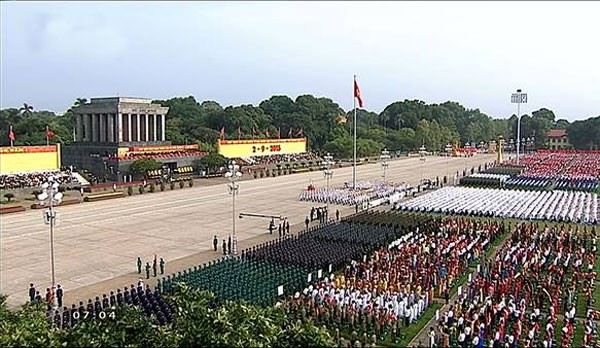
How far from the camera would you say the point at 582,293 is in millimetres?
19406

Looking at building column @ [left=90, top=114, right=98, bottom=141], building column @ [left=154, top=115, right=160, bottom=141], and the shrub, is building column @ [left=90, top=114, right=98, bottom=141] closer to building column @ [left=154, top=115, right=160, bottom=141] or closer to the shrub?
building column @ [left=154, top=115, right=160, bottom=141]

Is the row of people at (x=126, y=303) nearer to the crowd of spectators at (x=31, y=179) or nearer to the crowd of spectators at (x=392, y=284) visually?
the crowd of spectators at (x=392, y=284)

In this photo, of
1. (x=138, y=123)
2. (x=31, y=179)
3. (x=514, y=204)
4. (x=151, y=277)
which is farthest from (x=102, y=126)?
(x=151, y=277)

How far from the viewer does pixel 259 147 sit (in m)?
74.4

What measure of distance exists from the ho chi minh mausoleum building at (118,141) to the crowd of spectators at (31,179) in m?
6.20

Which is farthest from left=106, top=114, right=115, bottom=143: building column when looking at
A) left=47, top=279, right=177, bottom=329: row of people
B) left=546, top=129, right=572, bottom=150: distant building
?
left=546, top=129, right=572, bottom=150: distant building

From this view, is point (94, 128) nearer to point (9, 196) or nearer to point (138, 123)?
point (138, 123)

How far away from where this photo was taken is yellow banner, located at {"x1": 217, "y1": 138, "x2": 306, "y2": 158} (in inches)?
2682

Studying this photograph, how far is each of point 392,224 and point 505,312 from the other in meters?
14.8

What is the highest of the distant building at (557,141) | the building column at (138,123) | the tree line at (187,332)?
the building column at (138,123)

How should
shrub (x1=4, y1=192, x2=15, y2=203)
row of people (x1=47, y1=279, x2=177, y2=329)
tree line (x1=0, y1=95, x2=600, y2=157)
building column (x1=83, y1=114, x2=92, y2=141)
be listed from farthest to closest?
tree line (x1=0, y1=95, x2=600, y2=157) → building column (x1=83, y1=114, x2=92, y2=141) → shrub (x1=4, y1=192, x2=15, y2=203) → row of people (x1=47, y1=279, x2=177, y2=329)

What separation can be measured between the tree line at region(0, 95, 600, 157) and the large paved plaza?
2433 centimetres

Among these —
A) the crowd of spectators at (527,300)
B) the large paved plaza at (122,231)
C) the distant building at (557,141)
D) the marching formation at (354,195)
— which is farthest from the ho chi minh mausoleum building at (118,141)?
the distant building at (557,141)

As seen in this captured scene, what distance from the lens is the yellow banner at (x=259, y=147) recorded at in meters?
68.1
